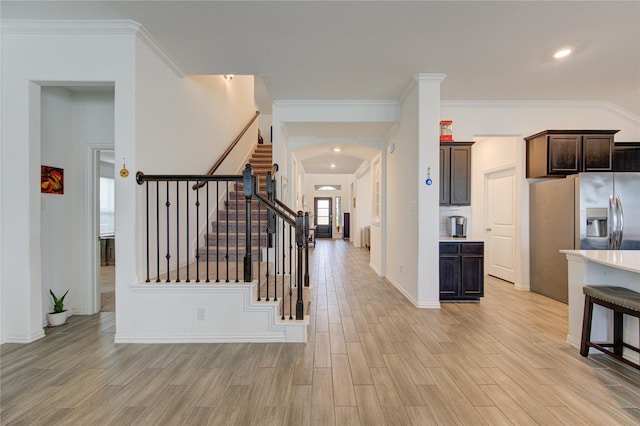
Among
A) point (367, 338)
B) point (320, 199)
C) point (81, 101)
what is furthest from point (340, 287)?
point (320, 199)

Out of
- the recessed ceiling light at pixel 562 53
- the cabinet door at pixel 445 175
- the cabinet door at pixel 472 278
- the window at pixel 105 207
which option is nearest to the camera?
the recessed ceiling light at pixel 562 53

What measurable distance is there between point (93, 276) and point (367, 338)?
3.33 m

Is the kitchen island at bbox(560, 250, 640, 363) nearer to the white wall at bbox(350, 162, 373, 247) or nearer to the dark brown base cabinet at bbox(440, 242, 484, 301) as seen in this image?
the dark brown base cabinet at bbox(440, 242, 484, 301)

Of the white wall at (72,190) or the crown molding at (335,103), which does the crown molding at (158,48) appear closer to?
the white wall at (72,190)

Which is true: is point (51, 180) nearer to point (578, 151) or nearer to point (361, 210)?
point (578, 151)

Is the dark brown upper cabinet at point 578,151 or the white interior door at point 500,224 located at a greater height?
the dark brown upper cabinet at point 578,151

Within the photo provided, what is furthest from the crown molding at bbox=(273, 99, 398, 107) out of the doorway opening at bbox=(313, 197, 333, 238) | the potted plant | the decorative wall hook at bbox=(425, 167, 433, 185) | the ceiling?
the doorway opening at bbox=(313, 197, 333, 238)

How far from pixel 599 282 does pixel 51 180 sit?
18.5ft

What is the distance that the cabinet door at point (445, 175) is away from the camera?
14.5 ft

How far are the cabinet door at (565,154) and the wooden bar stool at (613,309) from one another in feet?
8.38

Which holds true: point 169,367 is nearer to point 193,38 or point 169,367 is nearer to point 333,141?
point 193,38

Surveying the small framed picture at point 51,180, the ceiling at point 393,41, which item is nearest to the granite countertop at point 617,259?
the ceiling at point 393,41

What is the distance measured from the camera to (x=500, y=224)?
547cm

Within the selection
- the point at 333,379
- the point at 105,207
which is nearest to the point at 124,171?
the point at 333,379
